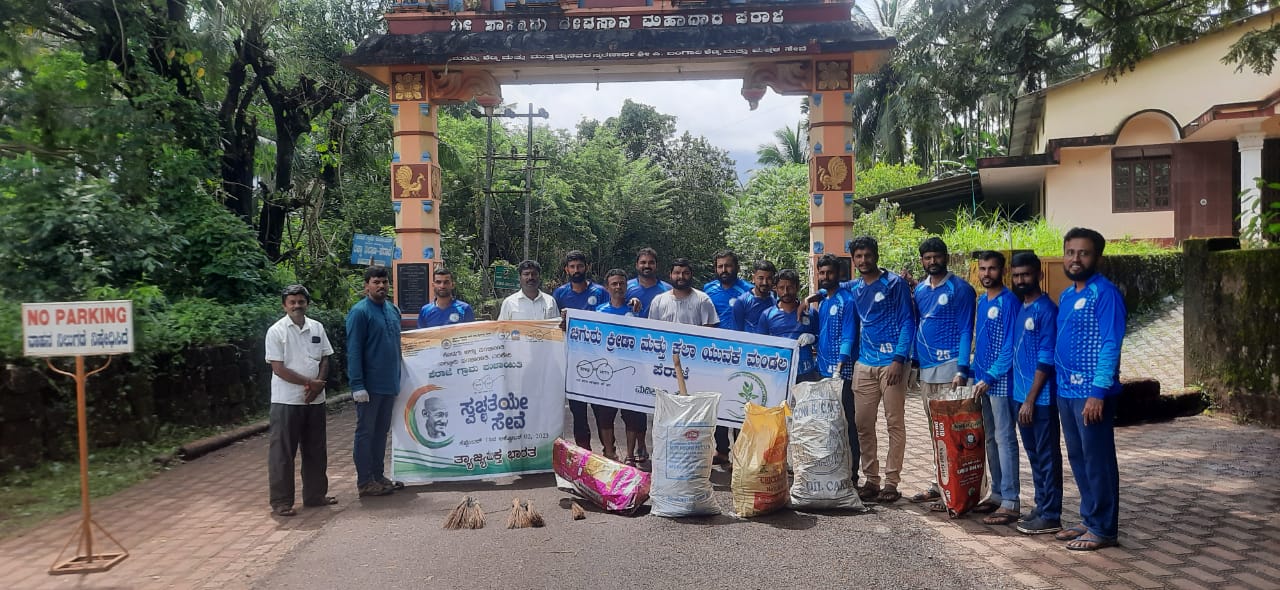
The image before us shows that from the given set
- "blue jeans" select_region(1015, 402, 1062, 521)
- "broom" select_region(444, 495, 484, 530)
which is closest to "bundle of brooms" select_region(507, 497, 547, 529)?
"broom" select_region(444, 495, 484, 530)

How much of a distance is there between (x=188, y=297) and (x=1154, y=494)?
12592mm

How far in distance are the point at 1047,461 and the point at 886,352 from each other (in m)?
1.45

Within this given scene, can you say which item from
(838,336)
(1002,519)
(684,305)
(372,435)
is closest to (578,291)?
(684,305)

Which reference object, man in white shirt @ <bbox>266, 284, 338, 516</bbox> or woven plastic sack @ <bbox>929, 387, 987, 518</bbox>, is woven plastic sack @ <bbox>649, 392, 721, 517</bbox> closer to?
woven plastic sack @ <bbox>929, 387, 987, 518</bbox>

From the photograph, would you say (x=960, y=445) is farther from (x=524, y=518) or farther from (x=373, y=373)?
(x=373, y=373)

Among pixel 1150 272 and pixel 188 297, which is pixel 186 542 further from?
pixel 1150 272

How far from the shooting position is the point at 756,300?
837 centimetres

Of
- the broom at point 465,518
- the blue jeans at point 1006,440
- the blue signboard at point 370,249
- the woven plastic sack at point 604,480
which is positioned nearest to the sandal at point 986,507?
the blue jeans at point 1006,440

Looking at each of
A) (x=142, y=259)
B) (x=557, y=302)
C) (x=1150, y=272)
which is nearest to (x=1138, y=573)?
(x=557, y=302)

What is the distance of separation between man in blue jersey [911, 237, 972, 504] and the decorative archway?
677 centimetres

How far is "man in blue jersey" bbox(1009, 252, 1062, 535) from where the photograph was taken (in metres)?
5.83

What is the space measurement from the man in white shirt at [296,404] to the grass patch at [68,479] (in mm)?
1832

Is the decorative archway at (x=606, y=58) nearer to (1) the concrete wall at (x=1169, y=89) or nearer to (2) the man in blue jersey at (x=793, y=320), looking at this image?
(2) the man in blue jersey at (x=793, y=320)

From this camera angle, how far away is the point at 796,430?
6715 millimetres
